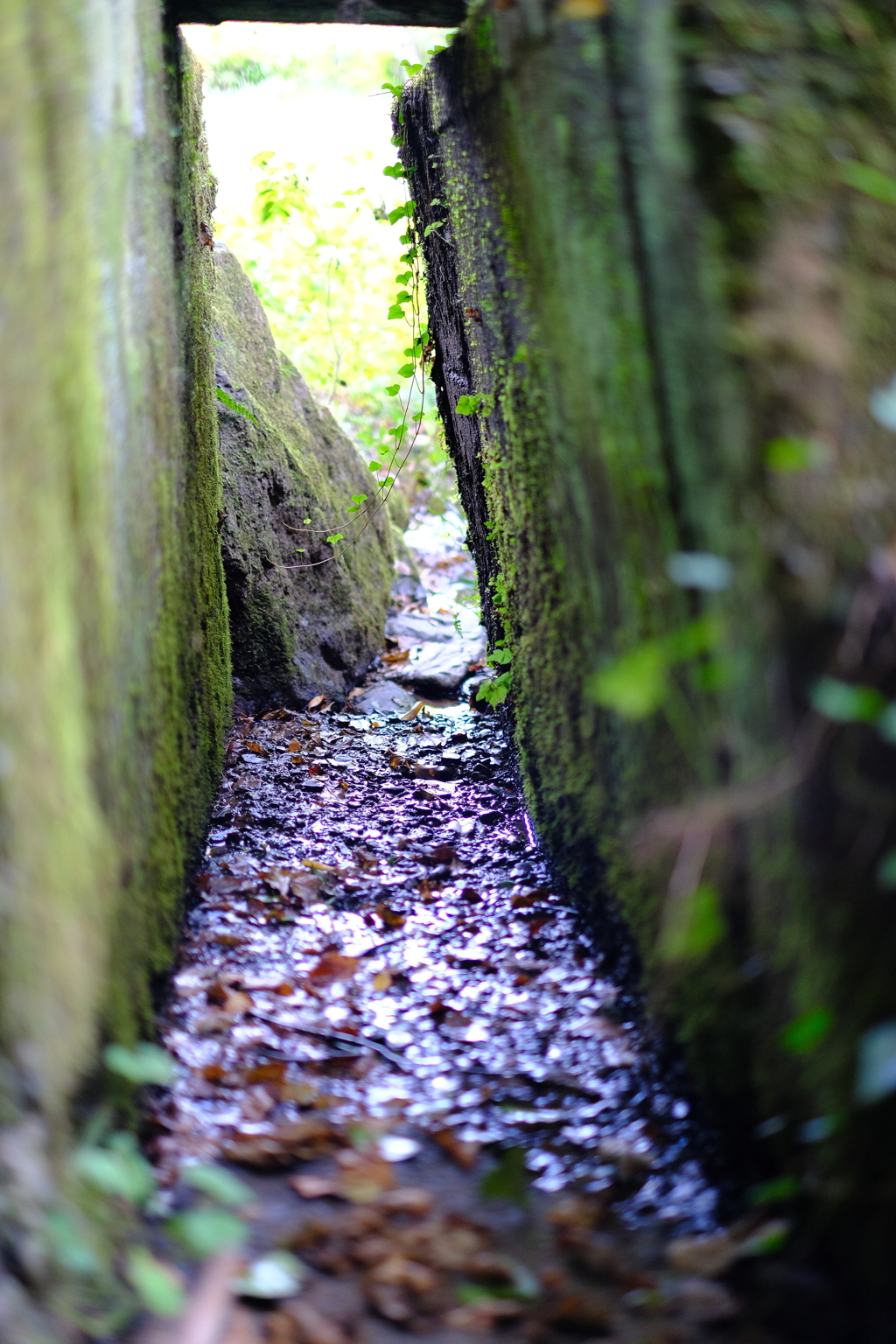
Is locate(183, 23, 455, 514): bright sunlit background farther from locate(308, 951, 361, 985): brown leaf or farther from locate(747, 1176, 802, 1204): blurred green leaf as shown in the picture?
locate(747, 1176, 802, 1204): blurred green leaf

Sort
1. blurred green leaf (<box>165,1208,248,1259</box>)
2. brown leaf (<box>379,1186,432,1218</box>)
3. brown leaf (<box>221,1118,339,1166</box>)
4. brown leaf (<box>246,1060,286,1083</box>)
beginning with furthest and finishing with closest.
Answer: brown leaf (<box>246,1060,286,1083</box>) → brown leaf (<box>221,1118,339,1166</box>) → brown leaf (<box>379,1186,432,1218</box>) → blurred green leaf (<box>165,1208,248,1259</box>)

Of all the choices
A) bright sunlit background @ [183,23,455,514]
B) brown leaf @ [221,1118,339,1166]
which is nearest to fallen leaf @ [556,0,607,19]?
brown leaf @ [221,1118,339,1166]

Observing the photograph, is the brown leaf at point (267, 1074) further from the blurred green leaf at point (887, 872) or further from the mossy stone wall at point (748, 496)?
the blurred green leaf at point (887, 872)

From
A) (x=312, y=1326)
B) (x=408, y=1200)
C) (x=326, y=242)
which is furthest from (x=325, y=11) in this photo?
(x=326, y=242)

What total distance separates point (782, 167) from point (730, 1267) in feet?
5.88

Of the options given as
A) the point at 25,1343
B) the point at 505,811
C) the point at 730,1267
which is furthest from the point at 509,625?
the point at 25,1343

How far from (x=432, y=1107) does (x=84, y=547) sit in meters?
1.43

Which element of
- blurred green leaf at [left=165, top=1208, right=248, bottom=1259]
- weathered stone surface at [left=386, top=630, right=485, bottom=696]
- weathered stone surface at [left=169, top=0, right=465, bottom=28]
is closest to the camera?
blurred green leaf at [left=165, top=1208, right=248, bottom=1259]

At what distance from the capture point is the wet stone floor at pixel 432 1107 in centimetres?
148

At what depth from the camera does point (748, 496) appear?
1356 mm

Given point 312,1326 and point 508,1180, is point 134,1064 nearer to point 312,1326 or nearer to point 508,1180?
point 312,1326

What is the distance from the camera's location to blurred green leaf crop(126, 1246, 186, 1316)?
1241 millimetres

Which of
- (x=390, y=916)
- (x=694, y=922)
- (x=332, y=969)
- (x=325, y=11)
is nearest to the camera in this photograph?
(x=694, y=922)

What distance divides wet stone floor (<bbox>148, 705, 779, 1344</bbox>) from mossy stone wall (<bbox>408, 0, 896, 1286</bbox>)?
23 centimetres
